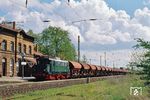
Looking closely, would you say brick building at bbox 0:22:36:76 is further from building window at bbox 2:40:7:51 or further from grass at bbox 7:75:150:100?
grass at bbox 7:75:150:100

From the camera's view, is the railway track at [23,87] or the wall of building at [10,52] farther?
the wall of building at [10,52]

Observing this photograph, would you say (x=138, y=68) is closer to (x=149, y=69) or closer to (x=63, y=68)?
(x=149, y=69)

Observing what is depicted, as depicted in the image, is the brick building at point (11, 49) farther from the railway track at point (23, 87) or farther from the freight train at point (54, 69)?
the railway track at point (23, 87)

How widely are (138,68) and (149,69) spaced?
68cm

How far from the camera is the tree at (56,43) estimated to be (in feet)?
414

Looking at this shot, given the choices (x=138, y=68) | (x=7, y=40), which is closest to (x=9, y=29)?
(x=7, y=40)

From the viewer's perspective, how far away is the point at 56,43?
128500 millimetres

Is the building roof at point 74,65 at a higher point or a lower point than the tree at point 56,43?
lower

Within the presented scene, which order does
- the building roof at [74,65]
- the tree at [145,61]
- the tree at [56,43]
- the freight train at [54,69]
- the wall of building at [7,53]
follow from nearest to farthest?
the tree at [145,61], the freight train at [54,69], the building roof at [74,65], the wall of building at [7,53], the tree at [56,43]

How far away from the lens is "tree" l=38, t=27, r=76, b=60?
126 meters

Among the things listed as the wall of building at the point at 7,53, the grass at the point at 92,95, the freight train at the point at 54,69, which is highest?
the wall of building at the point at 7,53

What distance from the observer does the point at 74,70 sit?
200ft

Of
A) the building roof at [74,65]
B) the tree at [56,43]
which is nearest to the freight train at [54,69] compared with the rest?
the building roof at [74,65]

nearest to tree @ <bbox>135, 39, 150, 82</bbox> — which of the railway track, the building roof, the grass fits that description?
the grass
